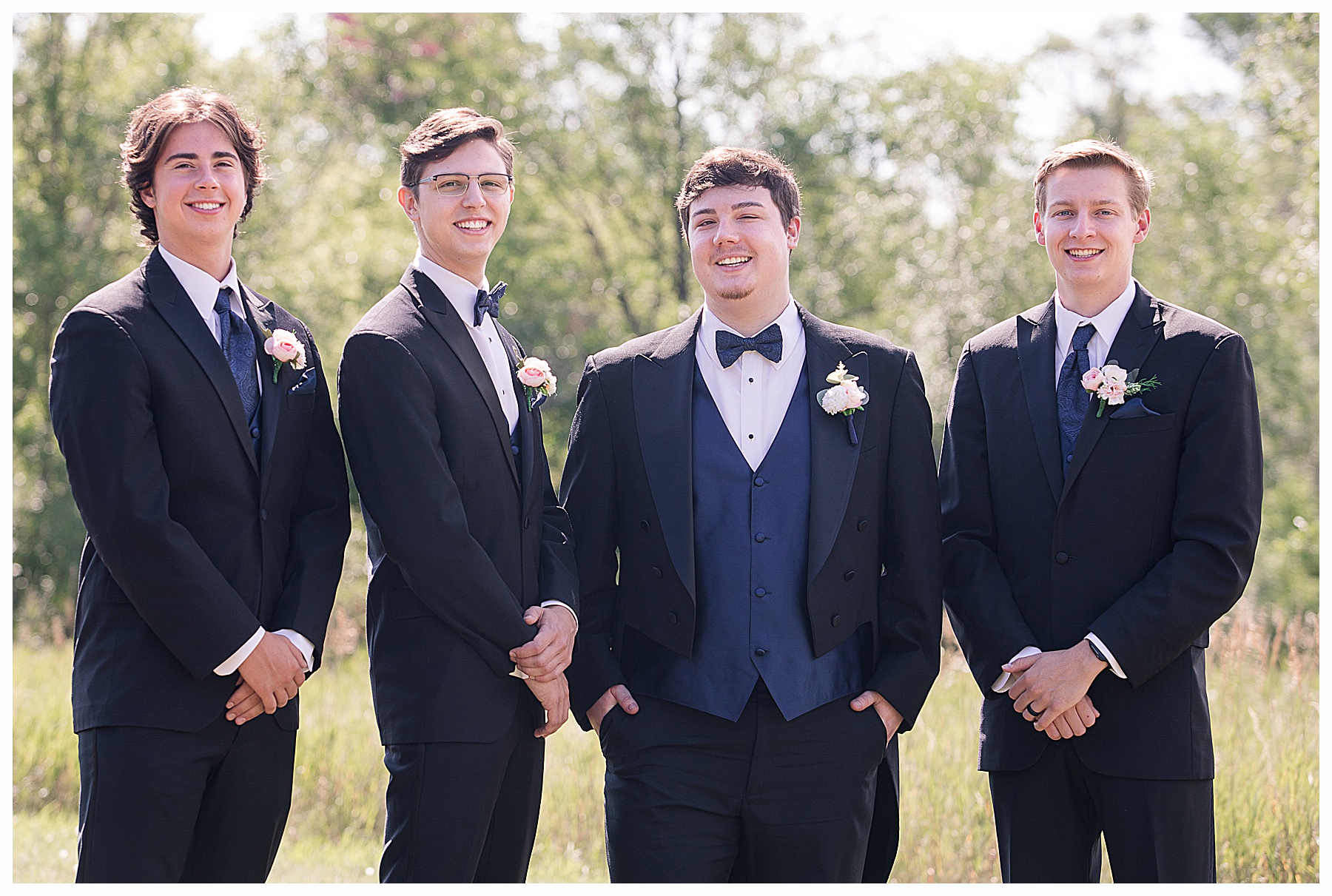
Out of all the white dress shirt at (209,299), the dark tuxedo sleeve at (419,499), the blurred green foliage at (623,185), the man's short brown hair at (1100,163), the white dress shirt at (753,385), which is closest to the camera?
the dark tuxedo sleeve at (419,499)

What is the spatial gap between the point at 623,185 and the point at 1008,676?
12.8 meters

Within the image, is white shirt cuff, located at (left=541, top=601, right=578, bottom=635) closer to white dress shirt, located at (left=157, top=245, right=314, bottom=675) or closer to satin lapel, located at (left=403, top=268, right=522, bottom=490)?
satin lapel, located at (left=403, top=268, right=522, bottom=490)

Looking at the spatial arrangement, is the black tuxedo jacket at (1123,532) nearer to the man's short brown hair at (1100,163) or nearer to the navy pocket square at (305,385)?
the man's short brown hair at (1100,163)

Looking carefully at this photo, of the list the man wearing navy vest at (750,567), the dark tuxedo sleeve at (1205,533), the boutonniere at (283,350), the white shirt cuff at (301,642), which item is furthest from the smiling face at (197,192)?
the dark tuxedo sleeve at (1205,533)

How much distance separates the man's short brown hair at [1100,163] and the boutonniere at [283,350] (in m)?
2.51

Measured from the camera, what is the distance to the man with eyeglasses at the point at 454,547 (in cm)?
340

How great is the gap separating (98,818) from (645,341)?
2.19m

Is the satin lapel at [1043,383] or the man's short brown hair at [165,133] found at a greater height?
the man's short brown hair at [165,133]

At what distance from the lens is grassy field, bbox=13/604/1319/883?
539cm

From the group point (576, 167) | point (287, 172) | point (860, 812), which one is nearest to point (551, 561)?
point (860, 812)

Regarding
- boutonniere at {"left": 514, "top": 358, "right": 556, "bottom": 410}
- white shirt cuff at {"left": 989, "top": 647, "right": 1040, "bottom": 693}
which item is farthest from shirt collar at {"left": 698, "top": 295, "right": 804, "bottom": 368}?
white shirt cuff at {"left": 989, "top": 647, "right": 1040, "bottom": 693}

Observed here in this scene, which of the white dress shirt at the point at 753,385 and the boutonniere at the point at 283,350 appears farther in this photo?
the white dress shirt at the point at 753,385

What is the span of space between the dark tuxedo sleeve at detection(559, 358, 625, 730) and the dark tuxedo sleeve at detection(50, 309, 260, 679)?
108 cm

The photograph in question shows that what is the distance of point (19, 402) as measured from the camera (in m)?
14.1
